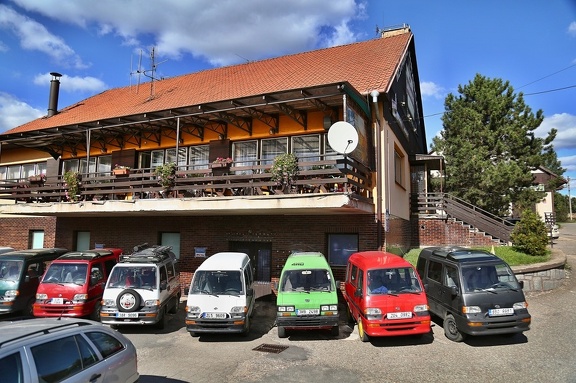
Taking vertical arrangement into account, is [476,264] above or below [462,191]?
below

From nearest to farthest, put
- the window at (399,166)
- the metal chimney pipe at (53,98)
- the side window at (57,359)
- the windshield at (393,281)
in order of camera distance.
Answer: the side window at (57,359) < the windshield at (393,281) < the window at (399,166) < the metal chimney pipe at (53,98)

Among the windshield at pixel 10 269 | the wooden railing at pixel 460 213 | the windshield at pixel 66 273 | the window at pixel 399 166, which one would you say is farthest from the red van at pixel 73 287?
the wooden railing at pixel 460 213

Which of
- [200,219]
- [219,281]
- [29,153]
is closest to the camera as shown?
[219,281]

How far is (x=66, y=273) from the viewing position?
11.5m

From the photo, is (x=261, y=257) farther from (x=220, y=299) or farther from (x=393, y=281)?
(x=393, y=281)

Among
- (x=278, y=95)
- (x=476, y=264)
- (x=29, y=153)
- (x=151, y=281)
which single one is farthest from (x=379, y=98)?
(x=29, y=153)

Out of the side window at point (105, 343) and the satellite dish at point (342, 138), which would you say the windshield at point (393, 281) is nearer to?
the satellite dish at point (342, 138)

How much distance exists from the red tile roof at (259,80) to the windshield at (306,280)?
6.73m

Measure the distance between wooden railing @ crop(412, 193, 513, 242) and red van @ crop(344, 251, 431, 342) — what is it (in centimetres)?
932

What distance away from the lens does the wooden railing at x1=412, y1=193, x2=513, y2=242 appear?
17.1 metres

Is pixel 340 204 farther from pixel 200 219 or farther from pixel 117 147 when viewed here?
pixel 117 147

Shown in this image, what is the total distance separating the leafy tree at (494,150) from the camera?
20.3 metres

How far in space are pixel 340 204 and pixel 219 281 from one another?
3.94 m

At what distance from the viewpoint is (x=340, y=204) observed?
33.9 ft
